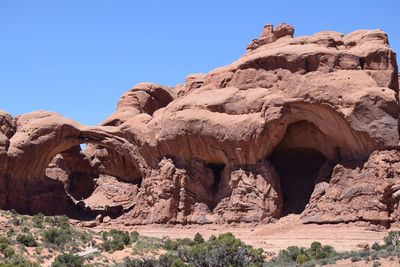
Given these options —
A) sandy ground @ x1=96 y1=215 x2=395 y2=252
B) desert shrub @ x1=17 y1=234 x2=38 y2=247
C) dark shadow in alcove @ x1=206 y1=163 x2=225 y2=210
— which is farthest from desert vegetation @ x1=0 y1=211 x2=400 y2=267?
dark shadow in alcove @ x1=206 y1=163 x2=225 y2=210

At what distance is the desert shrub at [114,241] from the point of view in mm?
34094

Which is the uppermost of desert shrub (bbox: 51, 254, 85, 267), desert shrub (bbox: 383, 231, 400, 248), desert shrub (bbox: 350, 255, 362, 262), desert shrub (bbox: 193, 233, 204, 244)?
desert shrub (bbox: 193, 233, 204, 244)

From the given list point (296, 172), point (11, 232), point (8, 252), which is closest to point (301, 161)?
point (296, 172)

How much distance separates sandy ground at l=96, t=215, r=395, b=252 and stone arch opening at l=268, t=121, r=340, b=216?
8.56 ft

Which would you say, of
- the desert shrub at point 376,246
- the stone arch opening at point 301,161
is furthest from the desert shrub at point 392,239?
the stone arch opening at point 301,161

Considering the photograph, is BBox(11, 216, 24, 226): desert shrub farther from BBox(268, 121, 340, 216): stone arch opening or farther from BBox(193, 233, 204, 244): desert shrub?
BBox(268, 121, 340, 216): stone arch opening

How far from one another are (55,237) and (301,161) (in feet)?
52.0

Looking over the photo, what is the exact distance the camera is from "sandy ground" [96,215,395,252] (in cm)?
3544

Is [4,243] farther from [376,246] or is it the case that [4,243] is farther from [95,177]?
[95,177]

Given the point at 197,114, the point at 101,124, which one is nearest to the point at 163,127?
the point at 197,114

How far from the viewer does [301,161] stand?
4412 centimetres

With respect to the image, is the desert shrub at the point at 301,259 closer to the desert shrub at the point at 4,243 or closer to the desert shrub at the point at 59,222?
the desert shrub at the point at 4,243

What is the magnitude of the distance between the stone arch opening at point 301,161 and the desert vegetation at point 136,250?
650cm

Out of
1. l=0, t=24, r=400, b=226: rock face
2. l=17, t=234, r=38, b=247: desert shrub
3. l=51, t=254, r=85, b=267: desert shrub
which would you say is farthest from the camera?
l=0, t=24, r=400, b=226: rock face
